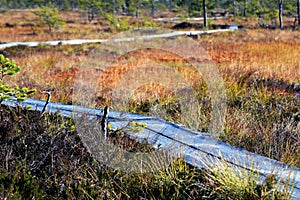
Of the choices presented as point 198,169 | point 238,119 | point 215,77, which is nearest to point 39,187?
point 198,169

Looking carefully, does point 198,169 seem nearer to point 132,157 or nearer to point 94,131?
point 132,157

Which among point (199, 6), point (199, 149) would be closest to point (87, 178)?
point (199, 149)

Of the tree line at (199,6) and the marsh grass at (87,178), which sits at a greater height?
the tree line at (199,6)

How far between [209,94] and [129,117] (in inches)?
68.5

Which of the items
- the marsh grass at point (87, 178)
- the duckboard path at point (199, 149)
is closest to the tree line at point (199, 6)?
the duckboard path at point (199, 149)

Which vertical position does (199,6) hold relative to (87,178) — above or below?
above

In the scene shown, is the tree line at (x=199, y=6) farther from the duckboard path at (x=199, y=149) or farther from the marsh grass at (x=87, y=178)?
the marsh grass at (x=87, y=178)

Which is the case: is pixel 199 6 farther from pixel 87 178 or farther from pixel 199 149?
pixel 87 178

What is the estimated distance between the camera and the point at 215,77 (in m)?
6.36

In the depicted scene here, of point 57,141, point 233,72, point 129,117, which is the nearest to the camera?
point 57,141

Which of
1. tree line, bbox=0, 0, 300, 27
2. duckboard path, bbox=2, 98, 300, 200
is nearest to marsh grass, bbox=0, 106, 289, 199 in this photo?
duckboard path, bbox=2, 98, 300, 200

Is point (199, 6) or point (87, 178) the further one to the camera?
point (199, 6)

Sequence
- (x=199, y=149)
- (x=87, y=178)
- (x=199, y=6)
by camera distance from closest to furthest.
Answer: (x=87, y=178)
(x=199, y=149)
(x=199, y=6)

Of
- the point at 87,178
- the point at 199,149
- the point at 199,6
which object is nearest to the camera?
the point at 87,178
